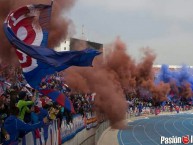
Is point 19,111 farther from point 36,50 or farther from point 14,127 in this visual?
point 36,50

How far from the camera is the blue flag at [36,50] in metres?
7.94

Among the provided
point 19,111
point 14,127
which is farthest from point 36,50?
point 14,127

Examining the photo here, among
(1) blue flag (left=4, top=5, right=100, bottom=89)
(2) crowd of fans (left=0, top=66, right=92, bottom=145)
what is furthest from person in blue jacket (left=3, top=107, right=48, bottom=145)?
(1) blue flag (left=4, top=5, right=100, bottom=89)

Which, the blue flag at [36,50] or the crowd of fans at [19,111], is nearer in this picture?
the crowd of fans at [19,111]

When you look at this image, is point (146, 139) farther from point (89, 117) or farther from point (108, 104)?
point (108, 104)

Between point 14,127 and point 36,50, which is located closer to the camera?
point 14,127

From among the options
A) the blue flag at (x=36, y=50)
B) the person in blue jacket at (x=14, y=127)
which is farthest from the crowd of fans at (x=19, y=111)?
the blue flag at (x=36, y=50)

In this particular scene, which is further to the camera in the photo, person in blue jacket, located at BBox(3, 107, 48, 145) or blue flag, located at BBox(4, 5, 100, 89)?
blue flag, located at BBox(4, 5, 100, 89)

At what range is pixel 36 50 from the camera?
802 cm

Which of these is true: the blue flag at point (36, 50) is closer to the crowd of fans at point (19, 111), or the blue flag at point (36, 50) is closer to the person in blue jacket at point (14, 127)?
the crowd of fans at point (19, 111)

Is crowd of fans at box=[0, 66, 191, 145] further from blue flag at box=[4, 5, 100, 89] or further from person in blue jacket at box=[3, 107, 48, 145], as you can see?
blue flag at box=[4, 5, 100, 89]

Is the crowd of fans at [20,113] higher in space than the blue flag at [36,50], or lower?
lower

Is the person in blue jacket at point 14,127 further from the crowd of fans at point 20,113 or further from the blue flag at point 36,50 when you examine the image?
the blue flag at point 36,50

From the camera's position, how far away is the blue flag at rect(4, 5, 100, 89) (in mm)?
7941
